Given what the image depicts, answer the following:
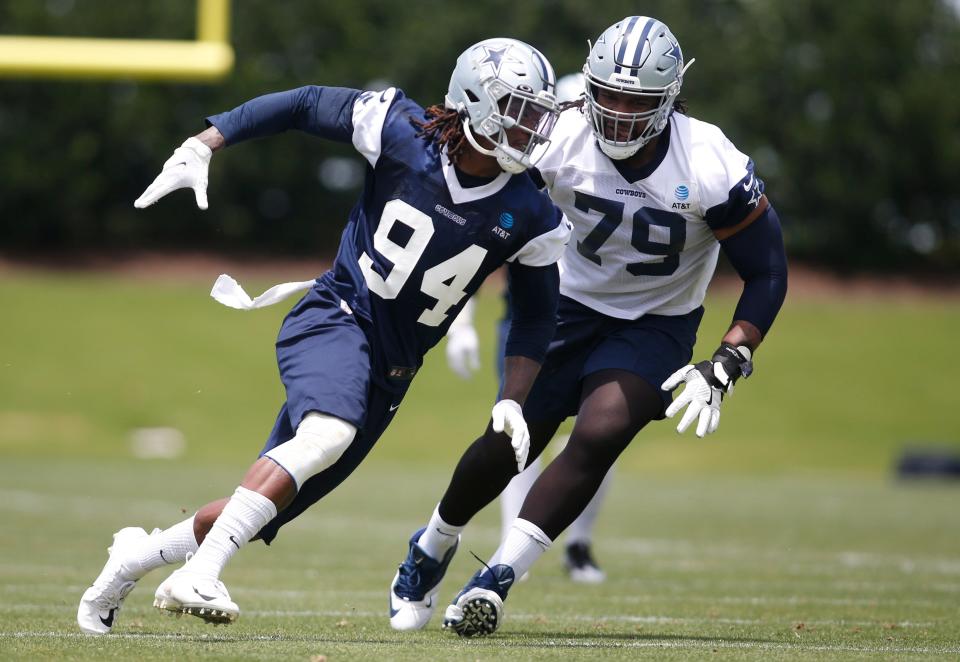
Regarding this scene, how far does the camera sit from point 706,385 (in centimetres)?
461

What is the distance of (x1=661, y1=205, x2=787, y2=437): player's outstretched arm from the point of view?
4.65m

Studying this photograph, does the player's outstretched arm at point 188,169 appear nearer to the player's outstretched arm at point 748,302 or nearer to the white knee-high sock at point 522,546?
the white knee-high sock at point 522,546

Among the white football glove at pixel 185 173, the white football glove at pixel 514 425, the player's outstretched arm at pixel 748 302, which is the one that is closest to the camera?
the white football glove at pixel 185 173

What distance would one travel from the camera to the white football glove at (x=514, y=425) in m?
4.40

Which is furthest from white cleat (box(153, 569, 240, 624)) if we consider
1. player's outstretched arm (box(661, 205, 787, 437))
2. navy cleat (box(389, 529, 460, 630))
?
player's outstretched arm (box(661, 205, 787, 437))

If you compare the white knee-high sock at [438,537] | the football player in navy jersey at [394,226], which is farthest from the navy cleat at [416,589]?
the football player in navy jersey at [394,226]

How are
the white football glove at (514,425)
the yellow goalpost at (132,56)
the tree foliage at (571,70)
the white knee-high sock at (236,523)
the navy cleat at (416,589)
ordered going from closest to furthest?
the white knee-high sock at (236,523), the white football glove at (514,425), the navy cleat at (416,589), the yellow goalpost at (132,56), the tree foliage at (571,70)

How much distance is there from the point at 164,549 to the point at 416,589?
3.37 ft

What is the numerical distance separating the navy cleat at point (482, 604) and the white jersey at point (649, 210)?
1.02 m

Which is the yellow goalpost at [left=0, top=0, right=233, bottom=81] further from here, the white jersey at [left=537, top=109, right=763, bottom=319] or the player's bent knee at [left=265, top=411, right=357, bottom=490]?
the player's bent knee at [left=265, top=411, right=357, bottom=490]

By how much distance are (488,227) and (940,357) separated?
25.7m

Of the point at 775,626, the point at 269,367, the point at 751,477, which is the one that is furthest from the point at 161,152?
the point at 775,626

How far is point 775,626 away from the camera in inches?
199

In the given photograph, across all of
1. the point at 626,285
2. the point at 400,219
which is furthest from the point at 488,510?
the point at 400,219
